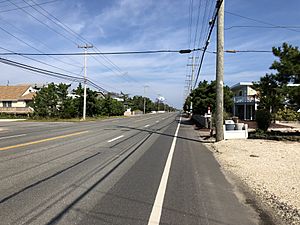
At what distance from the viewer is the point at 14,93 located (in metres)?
70.2

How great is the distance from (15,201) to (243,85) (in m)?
47.8

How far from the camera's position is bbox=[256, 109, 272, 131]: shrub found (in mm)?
21156

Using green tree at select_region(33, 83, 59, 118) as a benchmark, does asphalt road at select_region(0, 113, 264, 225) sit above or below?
below

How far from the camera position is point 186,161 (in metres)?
11.0

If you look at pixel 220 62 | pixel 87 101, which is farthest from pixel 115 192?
pixel 87 101

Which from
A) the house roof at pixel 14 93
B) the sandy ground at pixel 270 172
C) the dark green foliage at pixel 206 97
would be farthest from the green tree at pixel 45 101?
the sandy ground at pixel 270 172

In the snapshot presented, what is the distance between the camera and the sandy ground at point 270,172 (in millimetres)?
5980

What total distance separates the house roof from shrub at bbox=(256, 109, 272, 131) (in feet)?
184

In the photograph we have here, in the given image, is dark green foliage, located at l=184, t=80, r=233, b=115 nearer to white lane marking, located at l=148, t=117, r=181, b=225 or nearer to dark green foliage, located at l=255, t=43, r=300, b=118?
dark green foliage, located at l=255, t=43, r=300, b=118

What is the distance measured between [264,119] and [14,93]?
61.8m

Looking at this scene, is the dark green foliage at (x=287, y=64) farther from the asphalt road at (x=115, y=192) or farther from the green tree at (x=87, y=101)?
the green tree at (x=87, y=101)

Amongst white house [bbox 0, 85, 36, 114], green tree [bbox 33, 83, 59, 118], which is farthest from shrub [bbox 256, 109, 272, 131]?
white house [bbox 0, 85, 36, 114]

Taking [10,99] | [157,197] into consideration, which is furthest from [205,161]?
[10,99]

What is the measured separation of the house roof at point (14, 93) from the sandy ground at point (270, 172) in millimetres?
61137
